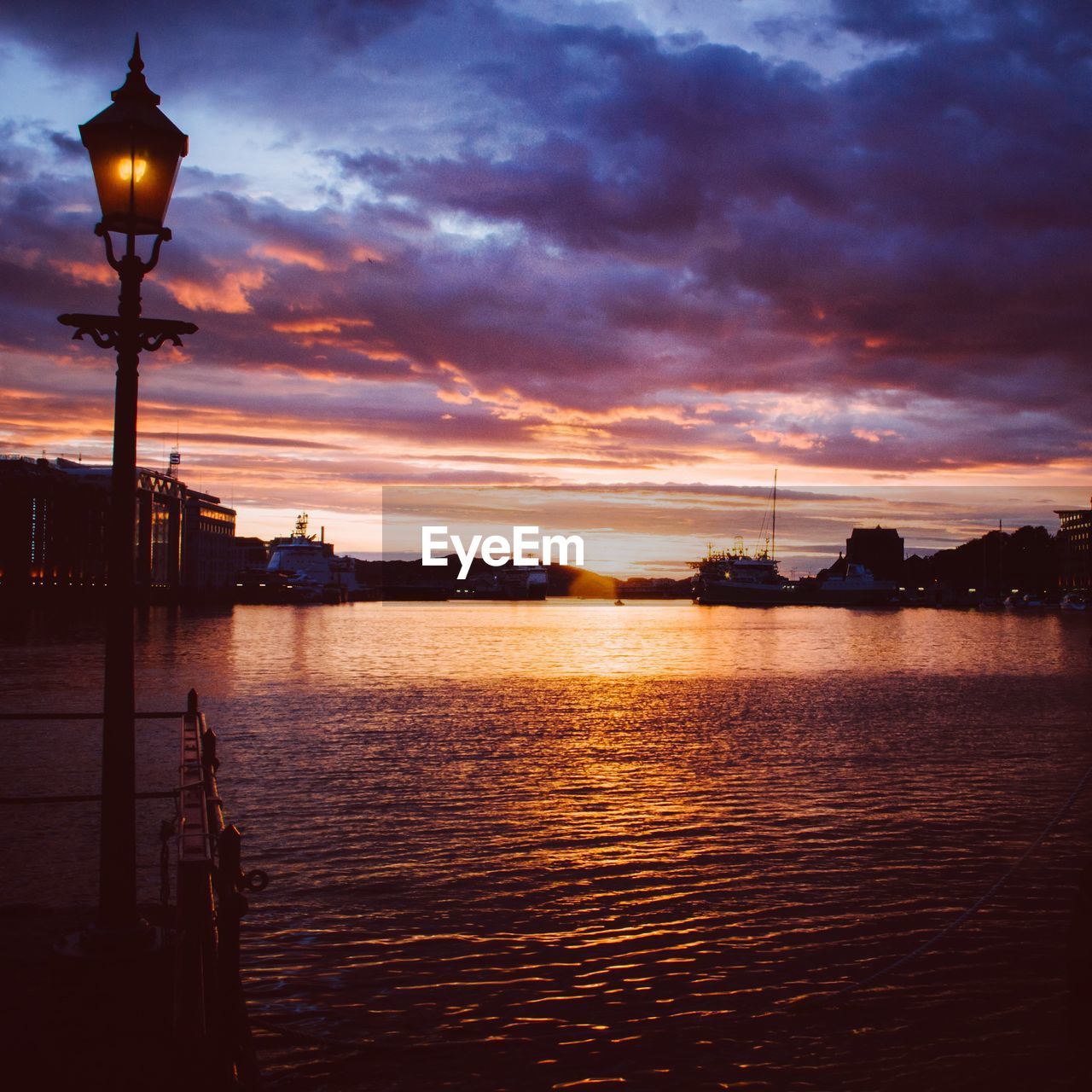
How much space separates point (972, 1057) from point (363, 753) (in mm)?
19063

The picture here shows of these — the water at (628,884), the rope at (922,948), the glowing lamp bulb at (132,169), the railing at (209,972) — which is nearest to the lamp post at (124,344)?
the glowing lamp bulb at (132,169)

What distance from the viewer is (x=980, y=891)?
14836 millimetres

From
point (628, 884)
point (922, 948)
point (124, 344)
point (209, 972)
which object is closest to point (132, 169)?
point (124, 344)

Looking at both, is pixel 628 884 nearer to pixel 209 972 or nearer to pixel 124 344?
pixel 209 972

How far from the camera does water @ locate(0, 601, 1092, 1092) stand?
9766 millimetres

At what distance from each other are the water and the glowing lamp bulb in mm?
7244

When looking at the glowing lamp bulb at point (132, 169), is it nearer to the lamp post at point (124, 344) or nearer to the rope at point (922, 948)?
the lamp post at point (124, 344)

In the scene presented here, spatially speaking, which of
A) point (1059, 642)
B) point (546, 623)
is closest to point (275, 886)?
point (1059, 642)

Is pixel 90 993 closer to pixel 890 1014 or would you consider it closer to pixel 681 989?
pixel 681 989

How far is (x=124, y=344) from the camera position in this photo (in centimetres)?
877

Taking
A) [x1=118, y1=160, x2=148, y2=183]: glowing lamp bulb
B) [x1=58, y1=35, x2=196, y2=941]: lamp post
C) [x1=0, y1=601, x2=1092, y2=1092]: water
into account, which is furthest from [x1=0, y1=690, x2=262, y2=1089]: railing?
[x1=118, y1=160, x2=148, y2=183]: glowing lamp bulb

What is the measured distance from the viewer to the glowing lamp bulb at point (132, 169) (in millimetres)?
8734

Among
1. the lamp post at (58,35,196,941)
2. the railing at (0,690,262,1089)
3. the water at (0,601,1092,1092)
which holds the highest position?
the lamp post at (58,35,196,941)

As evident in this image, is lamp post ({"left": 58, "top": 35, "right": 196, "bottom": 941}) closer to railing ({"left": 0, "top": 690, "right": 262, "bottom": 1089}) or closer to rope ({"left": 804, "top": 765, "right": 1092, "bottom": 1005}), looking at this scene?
railing ({"left": 0, "top": 690, "right": 262, "bottom": 1089})
